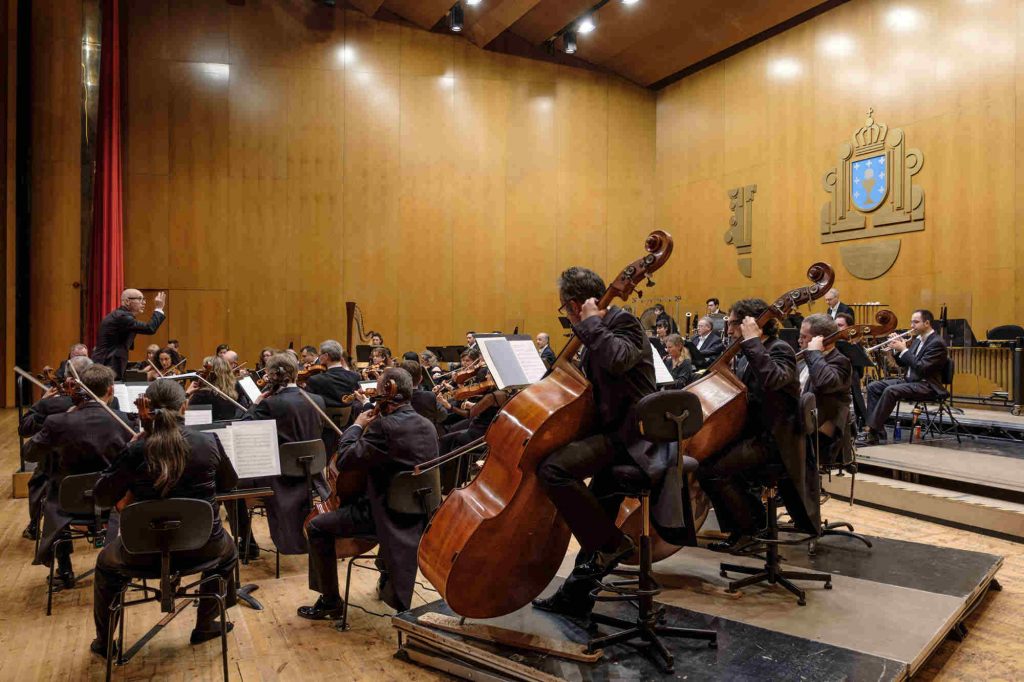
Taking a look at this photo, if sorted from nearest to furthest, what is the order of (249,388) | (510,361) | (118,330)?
(510,361)
(249,388)
(118,330)

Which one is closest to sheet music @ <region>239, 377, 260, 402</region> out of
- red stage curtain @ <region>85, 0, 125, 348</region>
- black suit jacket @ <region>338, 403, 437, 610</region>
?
black suit jacket @ <region>338, 403, 437, 610</region>

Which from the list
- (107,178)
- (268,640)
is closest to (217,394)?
(268,640)

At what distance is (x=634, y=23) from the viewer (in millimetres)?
13570

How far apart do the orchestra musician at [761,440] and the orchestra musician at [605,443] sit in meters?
0.87

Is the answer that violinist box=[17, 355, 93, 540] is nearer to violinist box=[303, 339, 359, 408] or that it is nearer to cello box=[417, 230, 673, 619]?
violinist box=[303, 339, 359, 408]

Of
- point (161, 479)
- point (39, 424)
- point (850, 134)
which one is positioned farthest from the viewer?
point (850, 134)

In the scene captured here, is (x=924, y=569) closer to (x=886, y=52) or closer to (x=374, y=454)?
(x=374, y=454)

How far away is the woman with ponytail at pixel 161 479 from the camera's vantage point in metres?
3.18

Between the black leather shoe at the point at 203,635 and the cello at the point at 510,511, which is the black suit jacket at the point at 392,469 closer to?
A: the cello at the point at 510,511

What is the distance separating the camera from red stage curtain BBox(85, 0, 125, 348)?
11.4 metres

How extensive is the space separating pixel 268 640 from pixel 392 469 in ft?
3.32

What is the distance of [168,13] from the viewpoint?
12.8 metres

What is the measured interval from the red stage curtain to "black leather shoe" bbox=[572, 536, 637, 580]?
10196mm

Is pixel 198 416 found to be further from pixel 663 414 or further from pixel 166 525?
pixel 663 414
